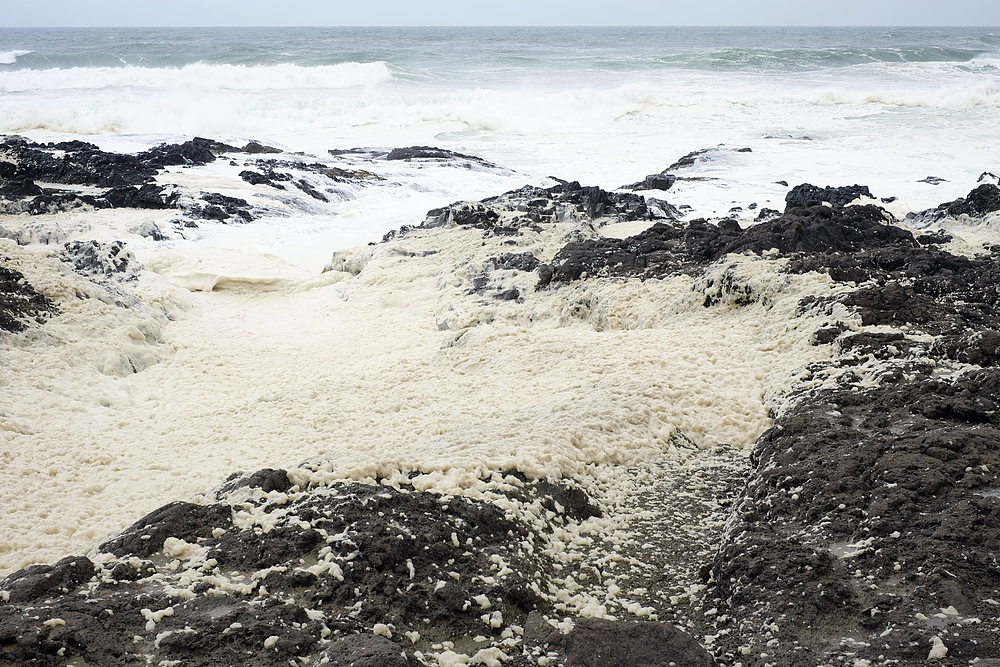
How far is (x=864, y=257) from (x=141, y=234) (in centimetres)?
864

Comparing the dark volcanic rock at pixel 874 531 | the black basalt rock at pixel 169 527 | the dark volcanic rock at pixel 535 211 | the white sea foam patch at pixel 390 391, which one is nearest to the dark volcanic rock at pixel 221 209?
the dark volcanic rock at pixel 535 211

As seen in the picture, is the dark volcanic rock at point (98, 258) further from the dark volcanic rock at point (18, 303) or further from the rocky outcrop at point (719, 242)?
the rocky outcrop at point (719, 242)

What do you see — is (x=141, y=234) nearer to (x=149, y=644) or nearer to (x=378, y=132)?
(x=149, y=644)

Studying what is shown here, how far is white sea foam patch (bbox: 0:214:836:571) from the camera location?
10.9 ft

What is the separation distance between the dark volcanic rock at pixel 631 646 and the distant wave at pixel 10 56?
52.4 m

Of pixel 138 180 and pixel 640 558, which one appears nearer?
pixel 640 558

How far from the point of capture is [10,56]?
45.8 meters

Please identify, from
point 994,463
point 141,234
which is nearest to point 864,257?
point 994,463

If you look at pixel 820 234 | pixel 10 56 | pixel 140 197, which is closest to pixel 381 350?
pixel 820 234

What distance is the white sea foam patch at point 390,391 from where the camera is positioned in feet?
10.9

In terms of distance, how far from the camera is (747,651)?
2154 mm

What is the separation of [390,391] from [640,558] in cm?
215

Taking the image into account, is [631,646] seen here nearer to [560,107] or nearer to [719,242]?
[719,242]

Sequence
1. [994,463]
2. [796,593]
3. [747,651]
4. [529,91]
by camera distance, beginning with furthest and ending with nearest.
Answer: [529,91] < [994,463] < [796,593] < [747,651]
